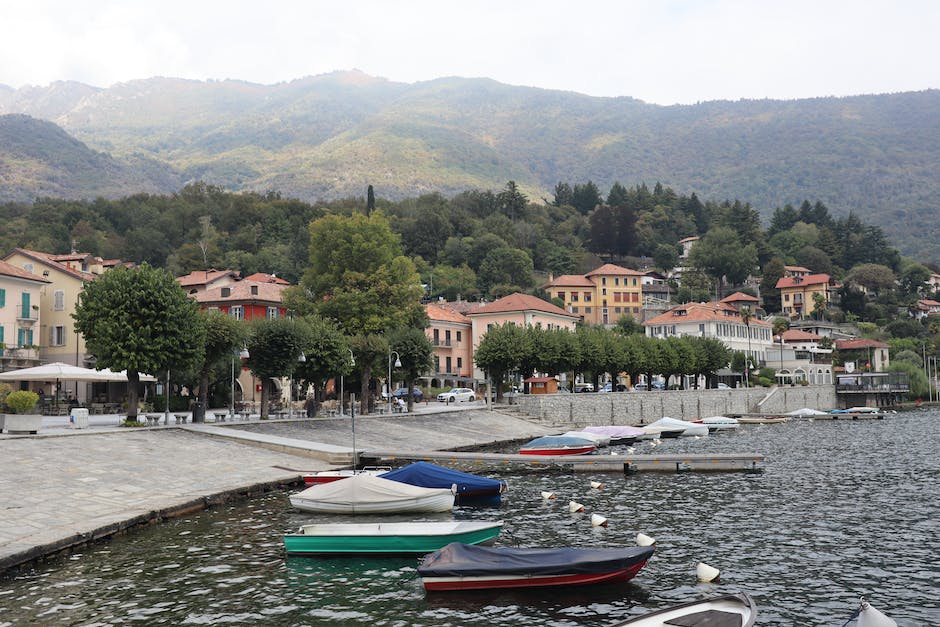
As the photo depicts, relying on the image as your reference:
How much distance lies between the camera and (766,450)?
167ft

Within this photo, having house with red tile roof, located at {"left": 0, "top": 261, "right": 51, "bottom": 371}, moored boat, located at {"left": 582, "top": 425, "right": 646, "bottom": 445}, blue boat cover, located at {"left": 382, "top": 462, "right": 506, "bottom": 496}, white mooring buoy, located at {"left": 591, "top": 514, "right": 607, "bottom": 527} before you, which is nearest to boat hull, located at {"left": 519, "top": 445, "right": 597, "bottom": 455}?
moored boat, located at {"left": 582, "top": 425, "right": 646, "bottom": 445}

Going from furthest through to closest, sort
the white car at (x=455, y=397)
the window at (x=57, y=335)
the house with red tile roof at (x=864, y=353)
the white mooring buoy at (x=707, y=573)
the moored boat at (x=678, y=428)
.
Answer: the house with red tile roof at (x=864, y=353) < the white car at (x=455, y=397) < the moored boat at (x=678, y=428) < the window at (x=57, y=335) < the white mooring buoy at (x=707, y=573)

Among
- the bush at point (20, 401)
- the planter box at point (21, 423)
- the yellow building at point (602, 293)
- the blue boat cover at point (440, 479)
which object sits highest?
the yellow building at point (602, 293)

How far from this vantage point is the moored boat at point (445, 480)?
1105 inches

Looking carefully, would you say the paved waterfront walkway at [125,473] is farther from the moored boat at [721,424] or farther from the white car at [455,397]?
the moored boat at [721,424]

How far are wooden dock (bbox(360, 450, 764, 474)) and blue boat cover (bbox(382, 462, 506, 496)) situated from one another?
8.48 m

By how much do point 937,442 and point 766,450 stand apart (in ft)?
43.5

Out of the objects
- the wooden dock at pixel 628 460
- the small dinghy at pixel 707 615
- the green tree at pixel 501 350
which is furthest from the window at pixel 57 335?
the small dinghy at pixel 707 615

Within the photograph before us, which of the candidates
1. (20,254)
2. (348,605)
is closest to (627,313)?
(20,254)

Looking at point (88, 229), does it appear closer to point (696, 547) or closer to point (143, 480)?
point (143, 480)

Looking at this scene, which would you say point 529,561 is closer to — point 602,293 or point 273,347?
point 273,347

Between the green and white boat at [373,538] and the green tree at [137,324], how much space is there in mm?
23502

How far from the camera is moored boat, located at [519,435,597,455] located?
44781mm

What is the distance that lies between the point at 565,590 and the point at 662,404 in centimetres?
6962
